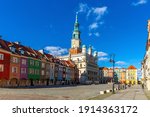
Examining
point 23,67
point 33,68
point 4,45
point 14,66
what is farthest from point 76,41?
point 4,45

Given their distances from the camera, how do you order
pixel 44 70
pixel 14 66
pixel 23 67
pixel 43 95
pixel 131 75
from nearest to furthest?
pixel 43 95 < pixel 14 66 < pixel 23 67 < pixel 44 70 < pixel 131 75

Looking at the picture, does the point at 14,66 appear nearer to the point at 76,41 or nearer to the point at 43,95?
the point at 43,95

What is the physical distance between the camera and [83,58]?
14112 cm

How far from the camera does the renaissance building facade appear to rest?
461 ft

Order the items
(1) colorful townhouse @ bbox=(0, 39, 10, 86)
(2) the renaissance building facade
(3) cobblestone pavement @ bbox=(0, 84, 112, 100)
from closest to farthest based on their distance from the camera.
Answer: (3) cobblestone pavement @ bbox=(0, 84, 112, 100) < (1) colorful townhouse @ bbox=(0, 39, 10, 86) < (2) the renaissance building facade

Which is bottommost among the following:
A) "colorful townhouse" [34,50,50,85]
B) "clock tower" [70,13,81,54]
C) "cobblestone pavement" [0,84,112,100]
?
"cobblestone pavement" [0,84,112,100]

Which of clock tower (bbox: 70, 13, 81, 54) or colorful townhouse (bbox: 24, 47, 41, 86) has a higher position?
clock tower (bbox: 70, 13, 81, 54)

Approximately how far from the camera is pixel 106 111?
1263 cm

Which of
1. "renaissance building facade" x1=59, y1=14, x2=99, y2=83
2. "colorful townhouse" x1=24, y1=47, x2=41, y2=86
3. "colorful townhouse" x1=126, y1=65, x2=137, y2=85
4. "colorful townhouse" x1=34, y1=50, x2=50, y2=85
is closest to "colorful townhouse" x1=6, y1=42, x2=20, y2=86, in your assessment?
"colorful townhouse" x1=24, y1=47, x2=41, y2=86

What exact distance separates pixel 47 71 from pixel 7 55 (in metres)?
26.4

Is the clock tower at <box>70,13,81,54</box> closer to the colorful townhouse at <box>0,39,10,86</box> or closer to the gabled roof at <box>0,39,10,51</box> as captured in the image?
the gabled roof at <box>0,39,10,51</box>

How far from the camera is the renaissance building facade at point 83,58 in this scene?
461ft

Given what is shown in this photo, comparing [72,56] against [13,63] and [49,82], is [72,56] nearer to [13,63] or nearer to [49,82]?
[49,82]

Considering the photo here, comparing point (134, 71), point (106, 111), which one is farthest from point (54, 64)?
point (134, 71)
